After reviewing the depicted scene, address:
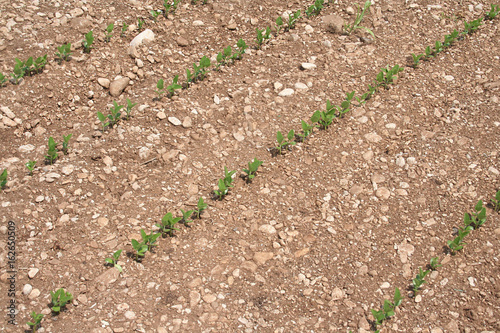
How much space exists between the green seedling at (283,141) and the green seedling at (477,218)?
1819 mm

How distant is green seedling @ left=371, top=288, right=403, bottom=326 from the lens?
345 cm

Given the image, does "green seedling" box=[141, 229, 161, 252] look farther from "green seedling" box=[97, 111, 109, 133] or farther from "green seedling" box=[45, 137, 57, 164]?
"green seedling" box=[97, 111, 109, 133]

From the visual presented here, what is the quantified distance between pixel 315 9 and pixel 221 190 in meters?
3.38

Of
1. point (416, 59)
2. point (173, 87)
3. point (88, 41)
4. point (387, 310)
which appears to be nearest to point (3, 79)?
point (88, 41)

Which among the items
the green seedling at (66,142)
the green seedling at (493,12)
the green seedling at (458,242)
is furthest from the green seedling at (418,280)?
A: the green seedling at (493,12)

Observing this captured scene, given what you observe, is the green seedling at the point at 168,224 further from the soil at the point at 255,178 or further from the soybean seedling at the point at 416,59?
the soybean seedling at the point at 416,59

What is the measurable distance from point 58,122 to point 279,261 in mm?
2900

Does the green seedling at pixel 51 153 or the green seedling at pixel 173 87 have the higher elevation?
the green seedling at pixel 173 87

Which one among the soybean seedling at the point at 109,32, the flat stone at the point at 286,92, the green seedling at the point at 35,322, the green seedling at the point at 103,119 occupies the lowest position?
the green seedling at the point at 35,322

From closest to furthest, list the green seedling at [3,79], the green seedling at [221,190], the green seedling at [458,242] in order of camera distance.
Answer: the green seedling at [458,242] → the green seedling at [221,190] → the green seedling at [3,79]

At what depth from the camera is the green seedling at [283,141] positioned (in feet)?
15.1

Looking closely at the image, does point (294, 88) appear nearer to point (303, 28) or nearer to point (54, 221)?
point (303, 28)

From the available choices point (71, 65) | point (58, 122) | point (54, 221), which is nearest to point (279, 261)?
point (54, 221)

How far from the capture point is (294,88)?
17.4ft
